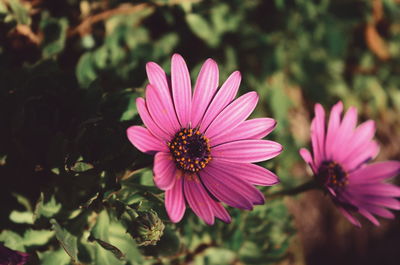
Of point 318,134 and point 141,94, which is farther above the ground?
point 141,94

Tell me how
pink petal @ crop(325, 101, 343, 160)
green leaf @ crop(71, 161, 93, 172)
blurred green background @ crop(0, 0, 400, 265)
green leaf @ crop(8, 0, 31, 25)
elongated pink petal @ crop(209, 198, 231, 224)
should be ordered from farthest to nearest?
green leaf @ crop(8, 0, 31, 25)
pink petal @ crop(325, 101, 343, 160)
blurred green background @ crop(0, 0, 400, 265)
green leaf @ crop(71, 161, 93, 172)
elongated pink petal @ crop(209, 198, 231, 224)

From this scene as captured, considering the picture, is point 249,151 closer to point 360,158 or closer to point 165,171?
point 165,171

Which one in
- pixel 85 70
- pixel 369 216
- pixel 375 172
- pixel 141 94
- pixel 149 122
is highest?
pixel 85 70

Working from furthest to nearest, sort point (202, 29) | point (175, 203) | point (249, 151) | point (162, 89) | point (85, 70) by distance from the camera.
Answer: point (202, 29) → point (85, 70) → point (249, 151) → point (162, 89) → point (175, 203)

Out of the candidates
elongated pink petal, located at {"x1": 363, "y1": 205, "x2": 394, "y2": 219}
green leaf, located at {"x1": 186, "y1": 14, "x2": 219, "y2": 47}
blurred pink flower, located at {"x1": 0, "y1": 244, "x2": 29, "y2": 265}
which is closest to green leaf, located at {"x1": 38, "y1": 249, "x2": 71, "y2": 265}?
blurred pink flower, located at {"x1": 0, "y1": 244, "x2": 29, "y2": 265}

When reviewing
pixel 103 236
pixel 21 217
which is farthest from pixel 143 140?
pixel 21 217

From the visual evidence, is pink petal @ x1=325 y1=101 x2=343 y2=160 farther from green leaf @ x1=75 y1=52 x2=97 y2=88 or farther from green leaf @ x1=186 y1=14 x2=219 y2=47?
green leaf @ x1=75 y1=52 x2=97 y2=88
